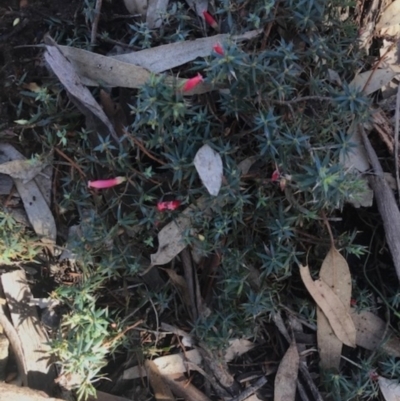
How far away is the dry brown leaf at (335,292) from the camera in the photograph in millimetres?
2121

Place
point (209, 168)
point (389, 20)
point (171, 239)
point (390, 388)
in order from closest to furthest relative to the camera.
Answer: point (209, 168)
point (171, 239)
point (390, 388)
point (389, 20)

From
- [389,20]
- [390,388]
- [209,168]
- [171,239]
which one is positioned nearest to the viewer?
[209,168]

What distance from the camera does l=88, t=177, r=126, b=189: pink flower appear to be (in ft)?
6.52

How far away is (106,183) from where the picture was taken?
199 cm

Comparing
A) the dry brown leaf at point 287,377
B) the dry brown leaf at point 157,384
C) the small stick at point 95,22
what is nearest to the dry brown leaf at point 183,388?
the dry brown leaf at point 157,384

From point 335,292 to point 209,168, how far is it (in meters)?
0.69

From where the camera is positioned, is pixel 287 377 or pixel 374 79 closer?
pixel 287 377

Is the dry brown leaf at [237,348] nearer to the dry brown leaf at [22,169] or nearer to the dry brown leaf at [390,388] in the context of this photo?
the dry brown leaf at [390,388]

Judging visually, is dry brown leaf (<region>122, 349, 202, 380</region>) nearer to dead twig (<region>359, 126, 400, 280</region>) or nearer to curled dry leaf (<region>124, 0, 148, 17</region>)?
dead twig (<region>359, 126, 400, 280</region>)

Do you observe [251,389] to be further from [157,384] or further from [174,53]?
[174,53]

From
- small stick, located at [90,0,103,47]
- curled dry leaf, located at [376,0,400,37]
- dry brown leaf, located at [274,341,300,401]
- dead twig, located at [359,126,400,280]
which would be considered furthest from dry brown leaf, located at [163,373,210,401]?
curled dry leaf, located at [376,0,400,37]

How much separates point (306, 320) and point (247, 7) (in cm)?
117

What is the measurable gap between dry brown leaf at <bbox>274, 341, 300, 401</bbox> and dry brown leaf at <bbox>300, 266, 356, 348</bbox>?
0.18 meters

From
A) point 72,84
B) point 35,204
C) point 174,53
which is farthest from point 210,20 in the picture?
point 35,204
